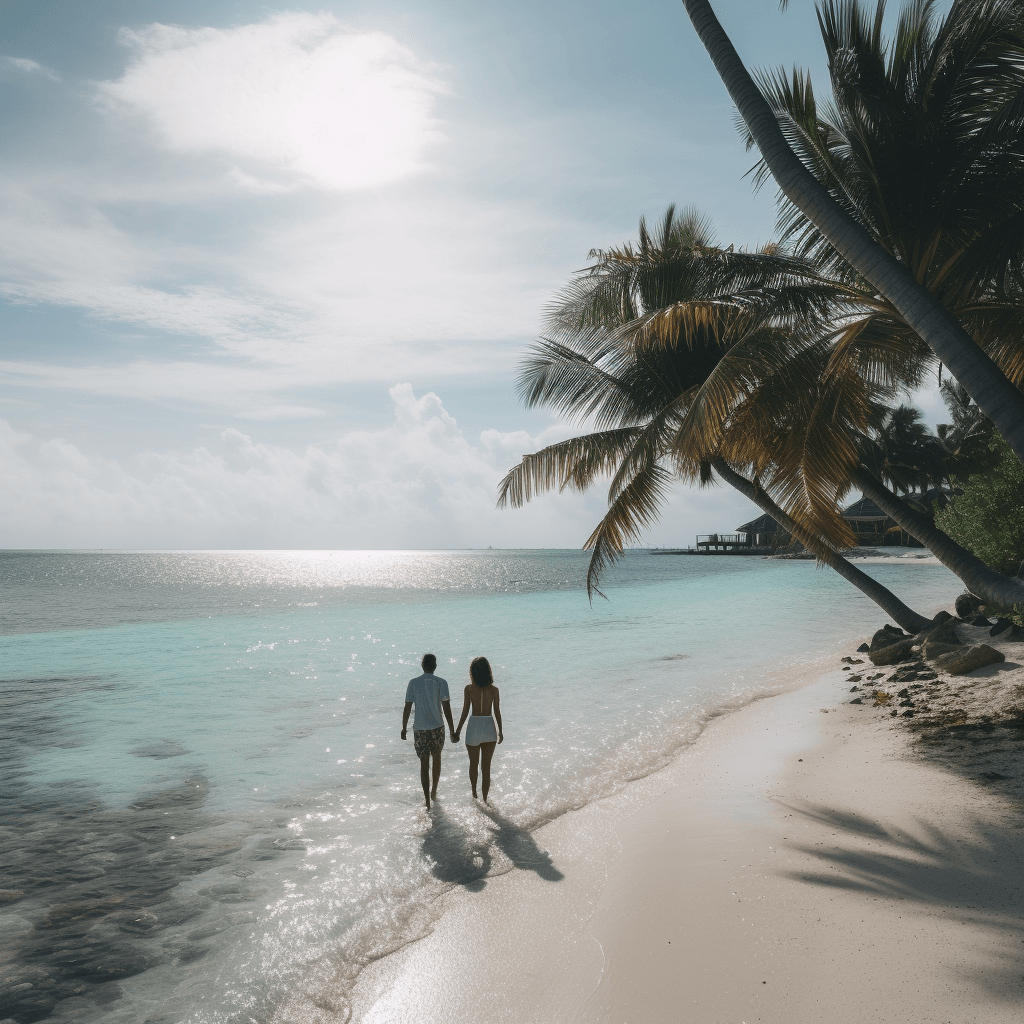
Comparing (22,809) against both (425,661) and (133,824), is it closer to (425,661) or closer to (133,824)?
(133,824)

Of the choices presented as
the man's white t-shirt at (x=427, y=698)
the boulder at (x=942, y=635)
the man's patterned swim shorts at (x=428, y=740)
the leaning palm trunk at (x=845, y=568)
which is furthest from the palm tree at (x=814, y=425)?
the boulder at (x=942, y=635)

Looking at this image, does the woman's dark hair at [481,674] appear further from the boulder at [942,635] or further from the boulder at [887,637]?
the boulder at [887,637]

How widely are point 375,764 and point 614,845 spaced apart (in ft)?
14.7

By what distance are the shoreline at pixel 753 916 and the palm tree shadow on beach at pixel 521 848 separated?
4cm

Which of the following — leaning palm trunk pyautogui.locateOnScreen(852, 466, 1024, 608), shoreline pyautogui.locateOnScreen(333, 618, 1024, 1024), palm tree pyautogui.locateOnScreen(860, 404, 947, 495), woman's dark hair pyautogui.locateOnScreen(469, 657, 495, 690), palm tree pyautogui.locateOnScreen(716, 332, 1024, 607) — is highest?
palm tree pyautogui.locateOnScreen(860, 404, 947, 495)

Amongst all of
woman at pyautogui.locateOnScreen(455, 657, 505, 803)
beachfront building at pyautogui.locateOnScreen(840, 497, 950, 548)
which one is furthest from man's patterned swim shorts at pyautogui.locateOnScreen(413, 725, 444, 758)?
beachfront building at pyautogui.locateOnScreen(840, 497, 950, 548)

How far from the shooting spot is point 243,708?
1391cm

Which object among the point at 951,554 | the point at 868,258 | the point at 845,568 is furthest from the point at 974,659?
the point at 868,258

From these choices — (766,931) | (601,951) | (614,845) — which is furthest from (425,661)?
(766,931)

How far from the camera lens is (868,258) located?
6.00 meters

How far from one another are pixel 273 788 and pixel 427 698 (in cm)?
304

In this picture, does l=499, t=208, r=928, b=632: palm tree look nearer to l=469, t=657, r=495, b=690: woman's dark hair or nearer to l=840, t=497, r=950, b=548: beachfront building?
l=469, t=657, r=495, b=690: woman's dark hair

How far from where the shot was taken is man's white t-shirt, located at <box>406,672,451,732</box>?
24.2 ft

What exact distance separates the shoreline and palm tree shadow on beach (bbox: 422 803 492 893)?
10.5 inches
